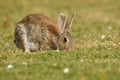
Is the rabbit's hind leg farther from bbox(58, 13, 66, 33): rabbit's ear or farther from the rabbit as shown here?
bbox(58, 13, 66, 33): rabbit's ear

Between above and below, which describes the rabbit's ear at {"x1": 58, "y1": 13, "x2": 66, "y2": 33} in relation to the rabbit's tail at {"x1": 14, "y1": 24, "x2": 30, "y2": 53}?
above

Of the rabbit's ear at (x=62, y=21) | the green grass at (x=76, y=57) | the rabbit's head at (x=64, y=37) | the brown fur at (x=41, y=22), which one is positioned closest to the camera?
the green grass at (x=76, y=57)

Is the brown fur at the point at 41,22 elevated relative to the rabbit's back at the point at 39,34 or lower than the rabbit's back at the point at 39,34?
elevated

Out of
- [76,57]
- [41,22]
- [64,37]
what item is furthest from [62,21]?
[76,57]

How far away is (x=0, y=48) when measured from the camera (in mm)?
12906

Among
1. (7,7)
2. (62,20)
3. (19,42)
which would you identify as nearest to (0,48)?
(19,42)

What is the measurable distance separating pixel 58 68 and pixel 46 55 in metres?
1.76

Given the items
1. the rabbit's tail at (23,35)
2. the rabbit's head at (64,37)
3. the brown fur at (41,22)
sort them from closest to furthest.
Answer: the rabbit's head at (64,37)
the rabbit's tail at (23,35)
the brown fur at (41,22)

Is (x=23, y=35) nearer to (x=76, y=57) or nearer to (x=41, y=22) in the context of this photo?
(x=41, y=22)

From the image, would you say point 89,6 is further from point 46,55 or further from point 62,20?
point 46,55

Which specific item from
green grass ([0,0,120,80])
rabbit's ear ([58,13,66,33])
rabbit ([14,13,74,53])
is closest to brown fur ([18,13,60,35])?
rabbit ([14,13,74,53])

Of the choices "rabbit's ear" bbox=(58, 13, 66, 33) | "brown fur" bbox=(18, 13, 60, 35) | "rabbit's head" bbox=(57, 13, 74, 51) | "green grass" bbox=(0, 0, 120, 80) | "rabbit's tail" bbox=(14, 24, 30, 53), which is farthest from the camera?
"rabbit's ear" bbox=(58, 13, 66, 33)

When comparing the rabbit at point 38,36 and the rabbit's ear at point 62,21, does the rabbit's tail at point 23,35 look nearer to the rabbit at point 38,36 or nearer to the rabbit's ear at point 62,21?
the rabbit at point 38,36

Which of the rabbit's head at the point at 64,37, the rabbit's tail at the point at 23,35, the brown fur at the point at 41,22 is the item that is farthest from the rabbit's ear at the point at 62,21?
the rabbit's tail at the point at 23,35
